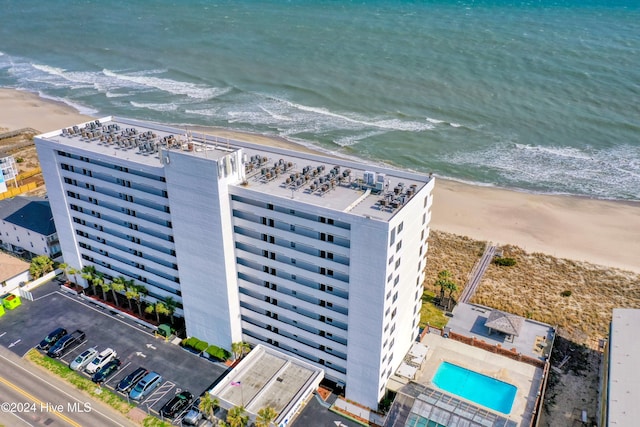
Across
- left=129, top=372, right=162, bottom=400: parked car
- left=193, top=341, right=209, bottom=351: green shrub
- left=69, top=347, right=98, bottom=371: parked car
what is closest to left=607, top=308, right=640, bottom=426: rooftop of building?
left=193, top=341, right=209, bottom=351: green shrub

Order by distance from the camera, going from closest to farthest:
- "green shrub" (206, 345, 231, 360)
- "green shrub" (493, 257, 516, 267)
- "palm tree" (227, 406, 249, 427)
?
1. "palm tree" (227, 406, 249, 427)
2. "green shrub" (206, 345, 231, 360)
3. "green shrub" (493, 257, 516, 267)

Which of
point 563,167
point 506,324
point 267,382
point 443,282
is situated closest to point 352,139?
point 563,167

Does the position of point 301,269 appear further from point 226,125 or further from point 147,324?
point 226,125

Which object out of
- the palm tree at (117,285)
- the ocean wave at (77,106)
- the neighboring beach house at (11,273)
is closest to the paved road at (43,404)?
the palm tree at (117,285)

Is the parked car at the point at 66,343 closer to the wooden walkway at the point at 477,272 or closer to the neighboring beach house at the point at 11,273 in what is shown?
the neighboring beach house at the point at 11,273

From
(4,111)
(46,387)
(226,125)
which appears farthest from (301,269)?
(4,111)

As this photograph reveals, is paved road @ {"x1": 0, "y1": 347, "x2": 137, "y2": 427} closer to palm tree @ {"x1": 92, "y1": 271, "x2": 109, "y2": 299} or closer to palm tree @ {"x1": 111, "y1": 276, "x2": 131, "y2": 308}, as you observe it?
palm tree @ {"x1": 111, "y1": 276, "x2": 131, "y2": 308}

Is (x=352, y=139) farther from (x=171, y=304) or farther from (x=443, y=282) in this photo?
(x=171, y=304)
